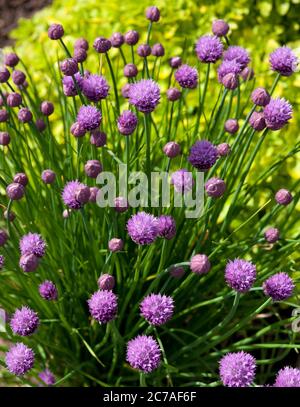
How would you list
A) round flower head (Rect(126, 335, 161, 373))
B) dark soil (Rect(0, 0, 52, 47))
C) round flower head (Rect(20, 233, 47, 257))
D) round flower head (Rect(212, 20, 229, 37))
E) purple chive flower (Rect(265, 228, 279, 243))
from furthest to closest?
dark soil (Rect(0, 0, 52, 47)), round flower head (Rect(212, 20, 229, 37)), purple chive flower (Rect(265, 228, 279, 243)), round flower head (Rect(20, 233, 47, 257)), round flower head (Rect(126, 335, 161, 373))

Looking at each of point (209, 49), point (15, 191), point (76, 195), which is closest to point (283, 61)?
point (209, 49)

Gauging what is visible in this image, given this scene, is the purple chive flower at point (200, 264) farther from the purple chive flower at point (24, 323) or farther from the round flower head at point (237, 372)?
the purple chive flower at point (24, 323)

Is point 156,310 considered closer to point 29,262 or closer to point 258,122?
point 29,262

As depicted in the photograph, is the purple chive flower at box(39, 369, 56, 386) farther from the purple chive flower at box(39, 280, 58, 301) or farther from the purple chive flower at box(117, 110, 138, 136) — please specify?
the purple chive flower at box(117, 110, 138, 136)

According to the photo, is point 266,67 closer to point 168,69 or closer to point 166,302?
point 168,69

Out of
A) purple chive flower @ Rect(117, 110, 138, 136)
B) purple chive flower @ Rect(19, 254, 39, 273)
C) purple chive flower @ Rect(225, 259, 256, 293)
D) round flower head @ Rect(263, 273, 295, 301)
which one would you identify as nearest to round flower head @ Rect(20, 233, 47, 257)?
purple chive flower @ Rect(19, 254, 39, 273)
